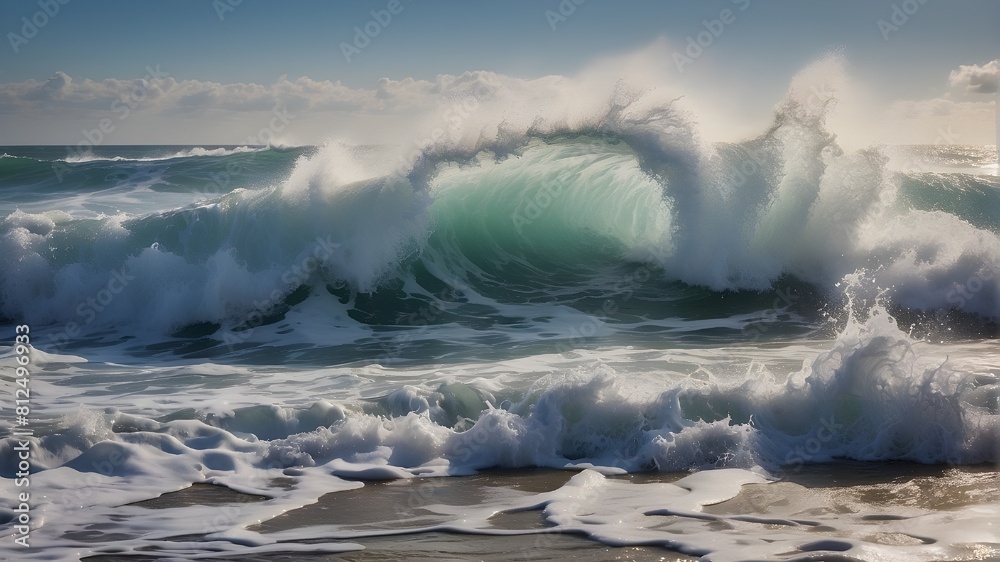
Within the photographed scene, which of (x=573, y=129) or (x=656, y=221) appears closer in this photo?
(x=573, y=129)

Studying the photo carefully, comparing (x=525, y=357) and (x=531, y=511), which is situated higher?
(x=525, y=357)

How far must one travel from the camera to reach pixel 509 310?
12.3 m

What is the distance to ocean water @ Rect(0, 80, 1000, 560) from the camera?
5496 millimetres

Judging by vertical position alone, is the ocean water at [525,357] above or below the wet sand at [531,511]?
above

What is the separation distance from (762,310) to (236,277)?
24.6ft

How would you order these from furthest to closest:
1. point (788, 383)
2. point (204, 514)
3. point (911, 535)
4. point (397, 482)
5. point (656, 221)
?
point (656, 221), point (788, 383), point (397, 482), point (204, 514), point (911, 535)

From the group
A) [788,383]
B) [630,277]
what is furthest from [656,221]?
[788,383]

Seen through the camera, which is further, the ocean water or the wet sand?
the ocean water

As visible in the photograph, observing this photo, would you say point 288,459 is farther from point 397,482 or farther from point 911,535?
point 911,535

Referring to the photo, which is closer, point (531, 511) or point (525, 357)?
point (531, 511)

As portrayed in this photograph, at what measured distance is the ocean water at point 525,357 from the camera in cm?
550

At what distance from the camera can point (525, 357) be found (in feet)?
31.6

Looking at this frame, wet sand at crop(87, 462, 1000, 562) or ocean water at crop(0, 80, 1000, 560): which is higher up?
ocean water at crop(0, 80, 1000, 560)

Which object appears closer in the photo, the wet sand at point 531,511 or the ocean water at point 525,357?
the wet sand at point 531,511
